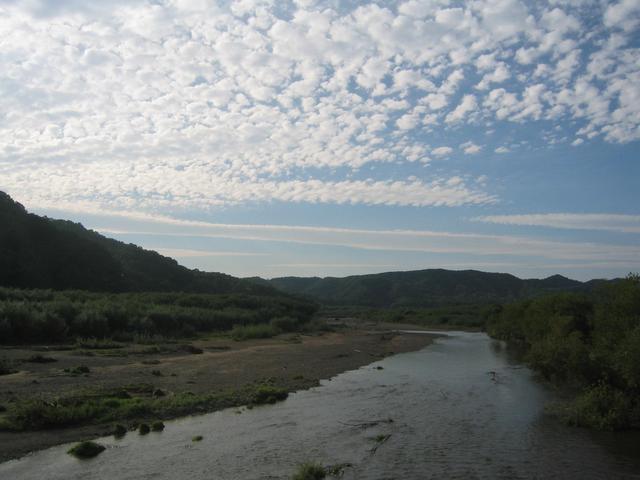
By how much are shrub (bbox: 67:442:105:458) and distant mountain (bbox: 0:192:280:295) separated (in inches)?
2553

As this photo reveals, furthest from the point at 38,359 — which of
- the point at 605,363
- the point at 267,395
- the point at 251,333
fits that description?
the point at 251,333

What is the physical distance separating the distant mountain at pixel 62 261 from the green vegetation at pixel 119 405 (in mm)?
58770

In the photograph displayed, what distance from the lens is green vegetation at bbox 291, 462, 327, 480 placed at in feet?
44.9

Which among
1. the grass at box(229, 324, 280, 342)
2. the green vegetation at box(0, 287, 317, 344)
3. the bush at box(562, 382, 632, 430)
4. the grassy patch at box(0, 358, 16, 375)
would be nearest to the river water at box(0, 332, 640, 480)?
the bush at box(562, 382, 632, 430)

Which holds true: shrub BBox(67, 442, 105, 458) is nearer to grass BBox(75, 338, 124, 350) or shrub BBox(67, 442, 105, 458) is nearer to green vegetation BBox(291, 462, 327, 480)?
A: green vegetation BBox(291, 462, 327, 480)

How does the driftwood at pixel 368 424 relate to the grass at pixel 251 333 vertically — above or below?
above

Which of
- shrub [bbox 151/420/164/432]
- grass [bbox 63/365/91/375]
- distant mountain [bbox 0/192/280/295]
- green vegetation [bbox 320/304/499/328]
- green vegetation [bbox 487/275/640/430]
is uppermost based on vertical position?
distant mountain [bbox 0/192/280/295]

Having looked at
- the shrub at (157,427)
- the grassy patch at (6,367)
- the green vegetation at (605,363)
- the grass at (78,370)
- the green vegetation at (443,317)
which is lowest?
the green vegetation at (443,317)

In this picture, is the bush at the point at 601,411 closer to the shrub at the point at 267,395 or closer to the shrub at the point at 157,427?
the shrub at the point at 267,395

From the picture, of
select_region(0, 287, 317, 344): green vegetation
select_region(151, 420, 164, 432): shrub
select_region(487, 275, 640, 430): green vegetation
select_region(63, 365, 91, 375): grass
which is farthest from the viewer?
select_region(0, 287, 317, 344): green vegetation

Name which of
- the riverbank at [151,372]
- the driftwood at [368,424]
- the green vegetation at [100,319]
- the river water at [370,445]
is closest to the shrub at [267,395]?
the river water at [370,445]

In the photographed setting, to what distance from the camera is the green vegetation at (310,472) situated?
539 inches

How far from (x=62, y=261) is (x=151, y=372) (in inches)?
2438

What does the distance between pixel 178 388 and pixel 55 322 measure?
75.1ft
